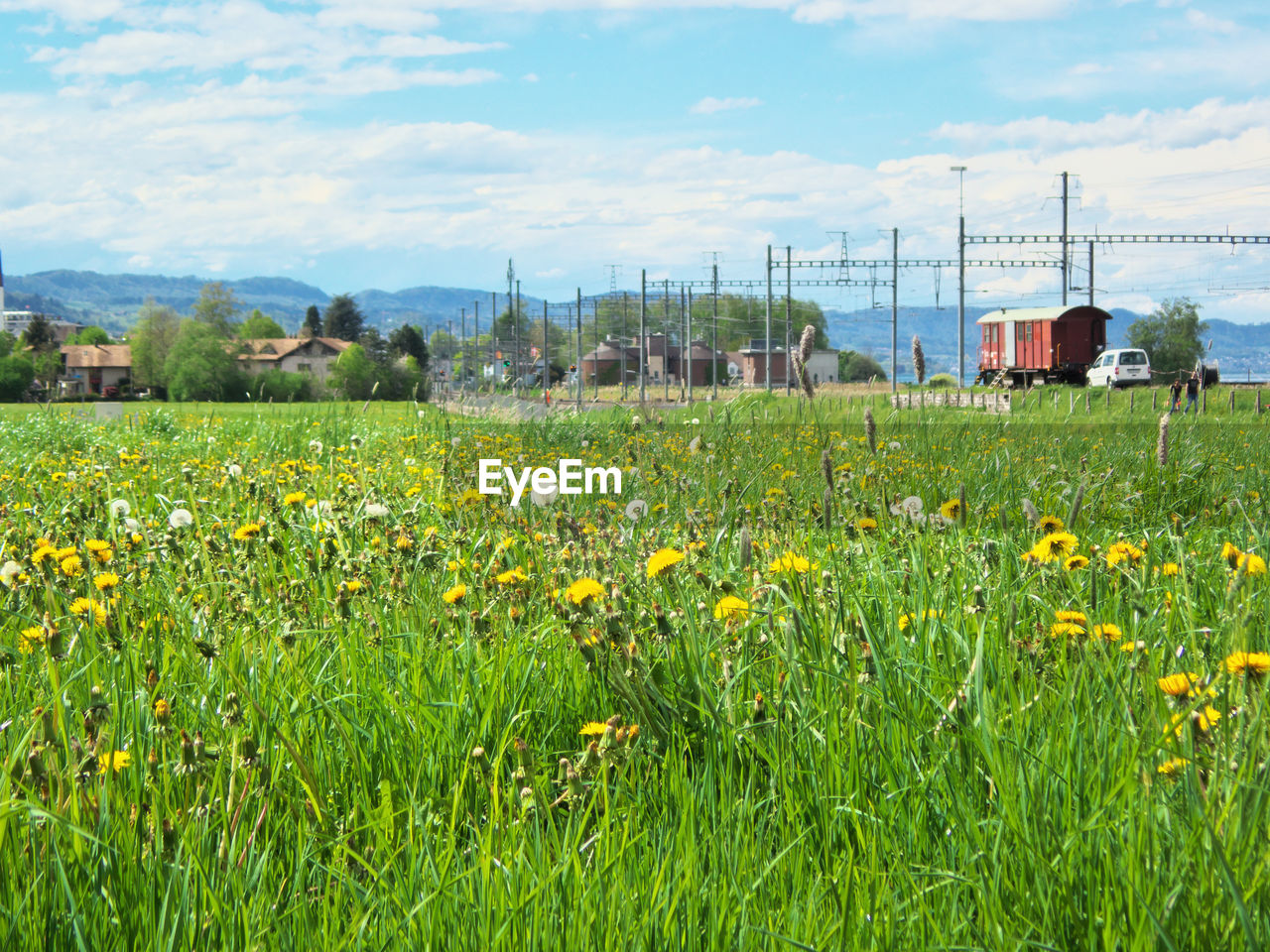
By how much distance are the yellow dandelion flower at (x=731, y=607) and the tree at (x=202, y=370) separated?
89.7m

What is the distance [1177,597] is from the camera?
7.87 ft

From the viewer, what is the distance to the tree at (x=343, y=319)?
165625 millimetres

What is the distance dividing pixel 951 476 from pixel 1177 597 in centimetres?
396

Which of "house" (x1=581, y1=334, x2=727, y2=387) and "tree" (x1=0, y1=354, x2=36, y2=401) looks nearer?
"tree" (x1=0, y1=354, x2=36, y2=401)

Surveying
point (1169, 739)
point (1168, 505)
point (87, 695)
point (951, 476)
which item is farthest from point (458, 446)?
point (1169, 739)

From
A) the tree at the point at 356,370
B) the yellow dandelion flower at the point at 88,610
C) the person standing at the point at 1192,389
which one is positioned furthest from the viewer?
the tree at the point at 356,370

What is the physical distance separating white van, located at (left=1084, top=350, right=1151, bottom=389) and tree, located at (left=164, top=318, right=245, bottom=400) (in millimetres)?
69614

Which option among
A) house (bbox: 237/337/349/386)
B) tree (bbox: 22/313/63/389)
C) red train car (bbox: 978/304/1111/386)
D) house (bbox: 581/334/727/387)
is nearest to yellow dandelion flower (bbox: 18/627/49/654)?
red train car (bbox: 978/304/1111/386)

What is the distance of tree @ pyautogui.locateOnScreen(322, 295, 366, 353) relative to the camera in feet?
543

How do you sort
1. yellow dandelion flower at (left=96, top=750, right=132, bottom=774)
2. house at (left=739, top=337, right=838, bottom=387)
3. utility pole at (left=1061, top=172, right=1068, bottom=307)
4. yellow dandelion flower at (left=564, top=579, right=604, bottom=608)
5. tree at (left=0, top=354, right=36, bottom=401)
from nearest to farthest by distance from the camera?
yellow dandelion flower at (left=96, top=750, right=132, bottom=774) < yellow dandelion flower at (left=564, top=579, right=604, bottom=608) < utility pole at (left=1061, top=172, right=1068, bottom=307) < tree at (left=0, top=354, right=36, bottom=401) < house at (left=739, top=337, right=838, bottom=387)

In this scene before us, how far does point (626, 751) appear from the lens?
5.80 feet

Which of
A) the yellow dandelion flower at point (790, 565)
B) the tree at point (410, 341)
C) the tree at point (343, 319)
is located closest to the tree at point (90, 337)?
the tree at point (343, 319)

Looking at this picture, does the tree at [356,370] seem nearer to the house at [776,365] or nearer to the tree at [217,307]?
the tree at [217,307]

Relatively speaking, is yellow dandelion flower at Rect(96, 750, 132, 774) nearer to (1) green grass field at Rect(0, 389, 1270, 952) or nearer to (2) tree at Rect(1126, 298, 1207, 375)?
(1) green grass field at Rect(0, 389, 1270, 952)
